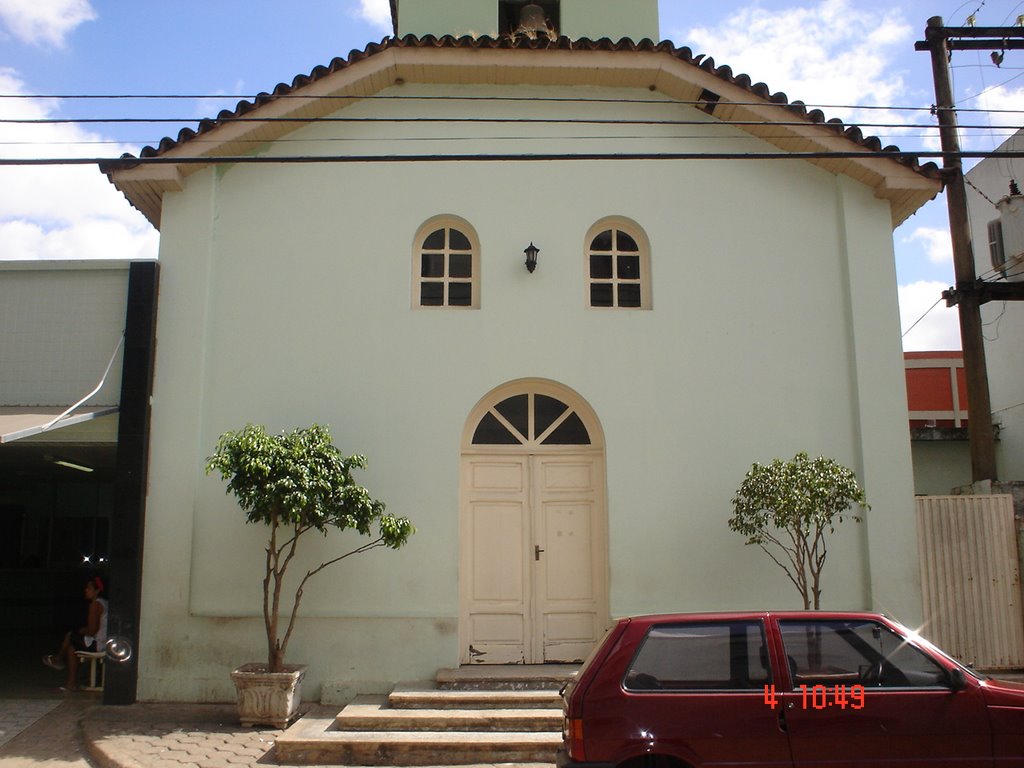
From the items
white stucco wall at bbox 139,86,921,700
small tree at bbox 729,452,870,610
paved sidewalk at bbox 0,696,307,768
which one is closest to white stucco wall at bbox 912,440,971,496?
white stucco wall at bbox 139,86,921,700

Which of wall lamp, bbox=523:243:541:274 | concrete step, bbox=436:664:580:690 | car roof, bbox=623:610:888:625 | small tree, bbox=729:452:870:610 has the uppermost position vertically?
wall lamp, bbox=523:243:541:274

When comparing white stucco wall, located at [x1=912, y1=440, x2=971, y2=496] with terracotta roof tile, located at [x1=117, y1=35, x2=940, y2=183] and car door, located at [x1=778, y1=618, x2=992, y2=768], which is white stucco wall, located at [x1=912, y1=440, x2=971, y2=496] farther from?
car door, located at [x1=778, y1=618, x2=992, y2=768]

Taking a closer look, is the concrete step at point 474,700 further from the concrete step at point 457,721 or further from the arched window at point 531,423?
the arched window at point 531,423

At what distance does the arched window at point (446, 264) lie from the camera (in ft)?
34.0

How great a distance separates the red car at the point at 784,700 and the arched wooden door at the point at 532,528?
160 inches

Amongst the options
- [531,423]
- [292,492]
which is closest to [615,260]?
[531,423]

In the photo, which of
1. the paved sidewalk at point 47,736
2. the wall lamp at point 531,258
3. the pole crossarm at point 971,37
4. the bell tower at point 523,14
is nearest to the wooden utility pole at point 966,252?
the pole crossarm at point 971,37

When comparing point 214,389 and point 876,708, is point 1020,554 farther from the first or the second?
point 214,389

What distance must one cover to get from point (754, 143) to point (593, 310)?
2.98 meters

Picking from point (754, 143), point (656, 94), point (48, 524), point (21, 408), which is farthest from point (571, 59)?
point (48, 524)

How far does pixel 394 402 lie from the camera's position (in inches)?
391

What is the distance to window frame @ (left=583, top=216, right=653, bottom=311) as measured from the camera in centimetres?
1039

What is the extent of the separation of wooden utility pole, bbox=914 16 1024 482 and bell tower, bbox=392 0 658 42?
13.2 ft

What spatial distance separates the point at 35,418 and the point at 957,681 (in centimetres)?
874
